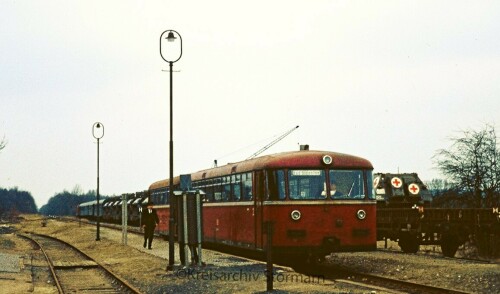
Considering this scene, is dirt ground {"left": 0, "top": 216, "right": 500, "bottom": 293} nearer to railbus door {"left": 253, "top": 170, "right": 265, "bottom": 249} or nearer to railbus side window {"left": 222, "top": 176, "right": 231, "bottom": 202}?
railbus door {"left": 253, "top": 170, "right": 265, "bottom": 249}

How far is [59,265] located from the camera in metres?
27.0

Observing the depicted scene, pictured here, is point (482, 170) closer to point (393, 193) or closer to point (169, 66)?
point (393, 193)

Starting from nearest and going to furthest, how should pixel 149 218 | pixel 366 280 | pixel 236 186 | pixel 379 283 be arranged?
pixel 379 283 → pixel 366 280 → pixel 236 186 → pixel 149 218

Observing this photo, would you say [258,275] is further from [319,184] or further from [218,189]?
[218,189]

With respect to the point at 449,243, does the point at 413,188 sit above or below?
above

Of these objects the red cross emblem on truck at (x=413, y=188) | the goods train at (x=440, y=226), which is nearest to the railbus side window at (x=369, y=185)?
the goods train at (x=440, y=226)

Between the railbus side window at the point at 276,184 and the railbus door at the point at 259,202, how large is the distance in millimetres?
391

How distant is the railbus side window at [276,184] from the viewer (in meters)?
20.6

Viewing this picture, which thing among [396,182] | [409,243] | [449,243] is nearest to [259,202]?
[449,243]

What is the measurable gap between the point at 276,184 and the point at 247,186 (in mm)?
2242

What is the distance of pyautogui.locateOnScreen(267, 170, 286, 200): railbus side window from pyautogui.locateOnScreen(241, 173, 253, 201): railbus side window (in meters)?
1.57

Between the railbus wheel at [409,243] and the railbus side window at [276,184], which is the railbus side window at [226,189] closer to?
the railbus side window at [276,184]

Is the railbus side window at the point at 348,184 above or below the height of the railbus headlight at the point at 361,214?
above

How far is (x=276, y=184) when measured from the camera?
2078 cm
